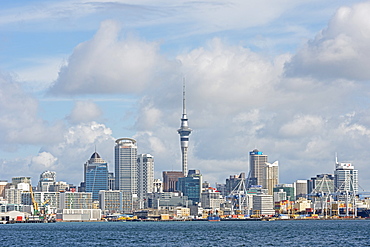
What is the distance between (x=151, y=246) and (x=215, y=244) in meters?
14.3

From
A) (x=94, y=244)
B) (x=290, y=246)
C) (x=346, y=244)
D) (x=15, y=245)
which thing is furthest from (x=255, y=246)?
(x=15, y=245)

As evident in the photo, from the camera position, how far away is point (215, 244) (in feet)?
503

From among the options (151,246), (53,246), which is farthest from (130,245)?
(53,246)

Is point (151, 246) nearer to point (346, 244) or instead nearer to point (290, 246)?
point (290, 246)

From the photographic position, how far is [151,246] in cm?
14738

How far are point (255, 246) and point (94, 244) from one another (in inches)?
1359

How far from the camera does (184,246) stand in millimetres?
146250

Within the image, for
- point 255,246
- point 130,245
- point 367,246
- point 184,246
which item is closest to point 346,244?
point 367,246

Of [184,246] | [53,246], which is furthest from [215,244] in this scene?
[53,246]

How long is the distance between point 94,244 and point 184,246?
70.0 feet

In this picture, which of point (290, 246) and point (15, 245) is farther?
point (15, 245)

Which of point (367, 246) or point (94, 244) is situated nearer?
point (367, 246)

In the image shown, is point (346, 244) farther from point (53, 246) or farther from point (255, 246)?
point (53, 246)

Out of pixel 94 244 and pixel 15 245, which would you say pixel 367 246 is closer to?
pixel 94 244
